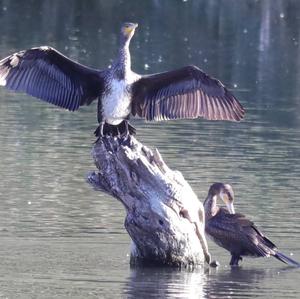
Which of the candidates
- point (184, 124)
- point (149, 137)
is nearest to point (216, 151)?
point (149, 137)

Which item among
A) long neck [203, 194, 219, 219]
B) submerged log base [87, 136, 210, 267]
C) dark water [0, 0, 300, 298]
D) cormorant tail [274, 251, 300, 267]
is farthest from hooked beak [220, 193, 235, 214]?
submerged log base [87, 136, 210, 267]

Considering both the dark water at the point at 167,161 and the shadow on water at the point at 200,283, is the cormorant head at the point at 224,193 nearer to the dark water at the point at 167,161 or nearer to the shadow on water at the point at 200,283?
the dark water at the point at 167,161

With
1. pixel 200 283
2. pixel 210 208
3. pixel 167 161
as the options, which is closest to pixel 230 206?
pixel 210 208

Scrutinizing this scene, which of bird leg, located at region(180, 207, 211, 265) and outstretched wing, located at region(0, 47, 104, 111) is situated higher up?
outstretched wing, located at region(0, 47, 104, 111)

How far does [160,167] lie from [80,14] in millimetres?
30067

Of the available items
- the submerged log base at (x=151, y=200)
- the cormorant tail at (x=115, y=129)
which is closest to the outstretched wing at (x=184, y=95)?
the cormorant tail at (x=115, y=129)

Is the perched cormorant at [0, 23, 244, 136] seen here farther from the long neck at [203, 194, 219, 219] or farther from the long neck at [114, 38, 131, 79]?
the long neck at [203, 194, 219, 219]

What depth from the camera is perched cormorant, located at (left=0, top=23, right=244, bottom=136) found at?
1345 cm

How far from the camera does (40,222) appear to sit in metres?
14.0

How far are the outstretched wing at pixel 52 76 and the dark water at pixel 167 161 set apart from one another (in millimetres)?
1263

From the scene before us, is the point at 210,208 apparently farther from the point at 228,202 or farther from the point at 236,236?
the point at 236,236

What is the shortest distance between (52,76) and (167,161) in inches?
164

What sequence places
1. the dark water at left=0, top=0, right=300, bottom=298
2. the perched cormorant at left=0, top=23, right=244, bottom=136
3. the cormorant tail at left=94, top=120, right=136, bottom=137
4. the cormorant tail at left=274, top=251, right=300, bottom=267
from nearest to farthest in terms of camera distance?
1. the dark water at left=0, top=0, right=300, bottom=298
2. the cormorant tail at left=274, top=251, right=300, bottom=267
3. the cormorant tail at left=94, top=120, right=136, bottom=137
4. the perched cormorant at left=0, top=23, right=244, bottom=136

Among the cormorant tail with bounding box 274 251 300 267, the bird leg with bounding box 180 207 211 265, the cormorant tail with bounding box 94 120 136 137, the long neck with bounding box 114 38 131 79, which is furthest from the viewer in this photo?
the long neck with bounding box 114 38 131 79
